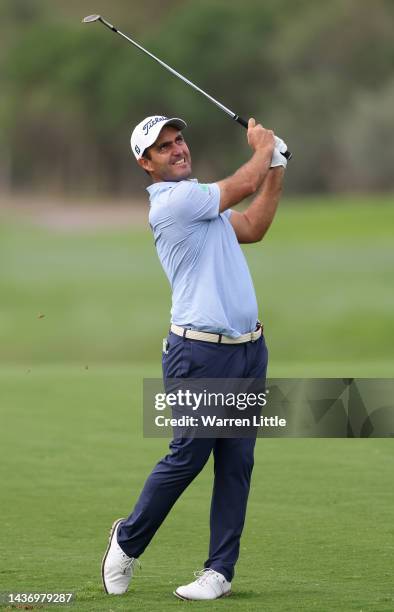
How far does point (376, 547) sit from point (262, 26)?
8125 centimetres

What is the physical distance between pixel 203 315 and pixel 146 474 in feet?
9.54

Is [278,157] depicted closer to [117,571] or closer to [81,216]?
[117,571]

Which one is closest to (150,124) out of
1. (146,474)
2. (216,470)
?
(216,470)

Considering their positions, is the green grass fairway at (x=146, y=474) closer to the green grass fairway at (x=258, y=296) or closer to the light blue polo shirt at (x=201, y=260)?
the green grass fairway at (x=258, y=296)

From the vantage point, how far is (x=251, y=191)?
462cm

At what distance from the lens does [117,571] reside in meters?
4.70

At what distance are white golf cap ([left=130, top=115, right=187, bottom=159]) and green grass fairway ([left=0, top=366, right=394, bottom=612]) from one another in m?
1.58

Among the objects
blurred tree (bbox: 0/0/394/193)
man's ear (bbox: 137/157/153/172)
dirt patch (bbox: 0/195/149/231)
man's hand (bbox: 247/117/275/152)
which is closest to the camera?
man's hand (bbox: 247/117/275/152)

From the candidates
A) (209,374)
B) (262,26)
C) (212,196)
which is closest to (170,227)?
(212,196)

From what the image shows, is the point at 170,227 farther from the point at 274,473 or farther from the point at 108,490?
the point at 274,473

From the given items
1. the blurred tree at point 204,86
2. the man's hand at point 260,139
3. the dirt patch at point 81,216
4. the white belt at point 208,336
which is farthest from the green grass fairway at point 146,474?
the blurred tree at point 204,86

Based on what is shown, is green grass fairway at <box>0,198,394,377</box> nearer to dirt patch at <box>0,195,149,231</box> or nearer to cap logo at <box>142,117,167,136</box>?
cap logo at <box>142,117,167,136</box>

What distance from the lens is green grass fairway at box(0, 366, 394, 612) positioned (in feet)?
15.5

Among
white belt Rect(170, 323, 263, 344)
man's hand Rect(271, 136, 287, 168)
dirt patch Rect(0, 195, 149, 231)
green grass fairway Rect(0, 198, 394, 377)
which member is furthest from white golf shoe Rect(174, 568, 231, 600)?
dirt patch Rect(0, 195, 149, 231)
